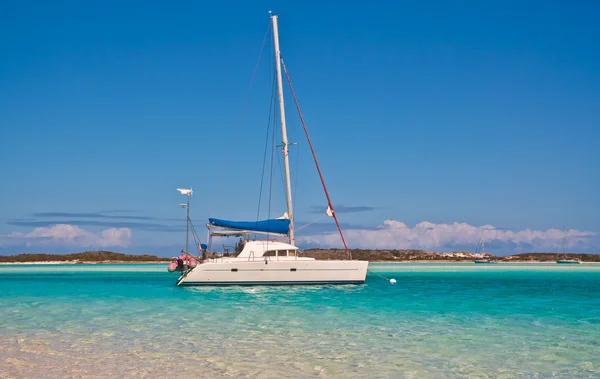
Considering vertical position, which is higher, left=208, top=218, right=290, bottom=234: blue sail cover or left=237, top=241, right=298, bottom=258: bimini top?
left=208, top=218, right=290, bottom=234: blue sail cover

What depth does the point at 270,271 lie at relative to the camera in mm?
32438

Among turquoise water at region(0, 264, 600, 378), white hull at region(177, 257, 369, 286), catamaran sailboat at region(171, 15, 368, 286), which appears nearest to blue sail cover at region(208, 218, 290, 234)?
catamaran sailboat at region(171, 15, 368, 286)

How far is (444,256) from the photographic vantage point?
17862 cm

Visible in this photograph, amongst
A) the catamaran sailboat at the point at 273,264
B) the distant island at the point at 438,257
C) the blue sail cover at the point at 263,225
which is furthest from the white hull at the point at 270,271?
the distant island at the point at 438,257

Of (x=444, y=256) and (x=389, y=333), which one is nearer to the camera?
(x=389, y=333)

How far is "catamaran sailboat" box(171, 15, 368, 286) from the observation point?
32.5 m

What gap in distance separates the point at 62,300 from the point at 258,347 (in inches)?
736

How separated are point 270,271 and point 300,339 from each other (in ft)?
55.3

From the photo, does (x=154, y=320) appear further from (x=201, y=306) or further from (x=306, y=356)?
(x=306, y=356)

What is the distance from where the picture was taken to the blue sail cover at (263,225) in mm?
33969

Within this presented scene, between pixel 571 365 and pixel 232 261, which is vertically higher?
pixel 232 261

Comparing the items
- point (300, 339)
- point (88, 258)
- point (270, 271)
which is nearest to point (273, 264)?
point (270, 271)

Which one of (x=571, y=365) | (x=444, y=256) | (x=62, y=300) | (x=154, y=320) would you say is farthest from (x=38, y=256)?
(x=571, y=365)

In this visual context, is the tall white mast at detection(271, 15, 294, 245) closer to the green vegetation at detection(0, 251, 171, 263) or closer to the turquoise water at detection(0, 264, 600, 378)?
the turquoise water at detection(0, 264, 600, 378)
